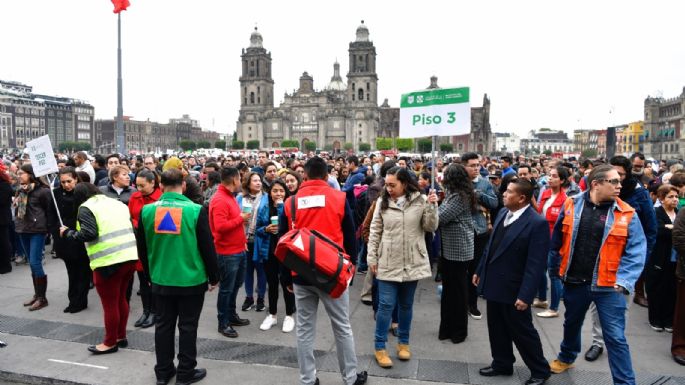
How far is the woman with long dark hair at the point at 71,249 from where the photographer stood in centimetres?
633

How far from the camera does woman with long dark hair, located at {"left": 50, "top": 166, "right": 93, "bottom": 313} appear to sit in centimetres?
633

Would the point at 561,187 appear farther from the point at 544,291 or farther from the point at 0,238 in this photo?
the point at 0,238

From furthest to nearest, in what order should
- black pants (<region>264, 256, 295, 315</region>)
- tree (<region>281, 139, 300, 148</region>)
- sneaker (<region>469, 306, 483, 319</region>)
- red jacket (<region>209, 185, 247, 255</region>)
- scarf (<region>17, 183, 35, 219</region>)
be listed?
1. tree (<region>281, 139, 300, 148</region>)
2. scarf (<region>17, 183, 35, 219</region>)
3. sneaker (<region>469, 306, 483, 319</region>)
4. black pants (<region>264, 256, 295, 315</region>)
5. red jacket (<region>209, 185, 247, 255</region>)

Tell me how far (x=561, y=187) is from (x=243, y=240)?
13.9 feet

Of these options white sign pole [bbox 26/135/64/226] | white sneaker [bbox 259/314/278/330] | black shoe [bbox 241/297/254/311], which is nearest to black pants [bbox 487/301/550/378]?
white sneaker [bbox 259/314/278/330]

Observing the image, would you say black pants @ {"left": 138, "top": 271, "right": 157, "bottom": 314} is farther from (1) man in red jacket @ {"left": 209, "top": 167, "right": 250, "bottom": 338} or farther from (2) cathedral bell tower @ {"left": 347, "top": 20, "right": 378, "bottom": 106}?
(2) cathedral bell tower @ {"left": 347, "top": 20, "right": 378, "bottom": 106}

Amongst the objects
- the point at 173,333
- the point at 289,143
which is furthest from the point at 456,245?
the point at 289,143

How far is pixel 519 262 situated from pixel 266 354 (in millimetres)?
2782

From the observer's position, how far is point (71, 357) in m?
5.04

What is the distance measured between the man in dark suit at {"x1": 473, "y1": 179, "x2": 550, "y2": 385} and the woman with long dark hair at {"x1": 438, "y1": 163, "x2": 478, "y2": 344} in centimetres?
67

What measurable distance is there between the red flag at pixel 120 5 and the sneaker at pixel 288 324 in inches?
525

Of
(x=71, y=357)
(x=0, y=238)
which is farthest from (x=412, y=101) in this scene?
(x=0, y=238)

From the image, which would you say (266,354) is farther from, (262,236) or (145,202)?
(145,202)

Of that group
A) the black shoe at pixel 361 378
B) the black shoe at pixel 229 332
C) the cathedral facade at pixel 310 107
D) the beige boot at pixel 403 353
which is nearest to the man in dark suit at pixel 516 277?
the beige boot at pixel 403 353
